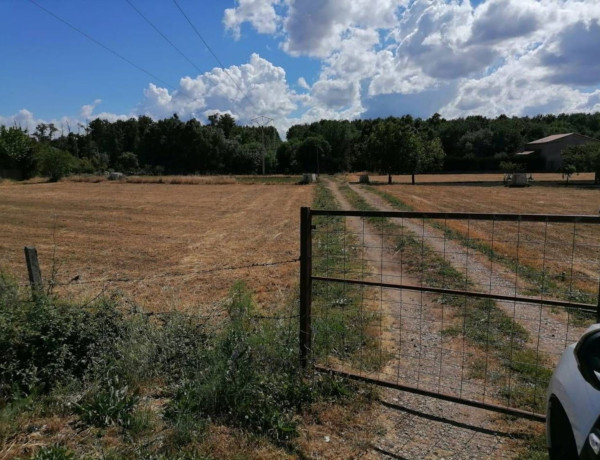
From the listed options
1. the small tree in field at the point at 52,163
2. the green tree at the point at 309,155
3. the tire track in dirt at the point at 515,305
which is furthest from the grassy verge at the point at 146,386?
the green tree at the point at 309,155

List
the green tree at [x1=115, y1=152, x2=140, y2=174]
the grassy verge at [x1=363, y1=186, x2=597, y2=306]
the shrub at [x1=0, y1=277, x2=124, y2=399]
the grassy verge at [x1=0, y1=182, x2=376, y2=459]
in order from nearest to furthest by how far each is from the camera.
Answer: the grassy verge at [x1=0, y1=182, x2=376, y2=459], the shrub at [x1=0, y1=277, x2=124, y2=399], the grassy verge at [x1=363, y1=186, x2=597, y2=306], the green tree at [x1=115, y1=152, x2=140, y2=174]

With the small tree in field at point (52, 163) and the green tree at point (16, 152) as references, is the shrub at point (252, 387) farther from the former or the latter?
the green tree at point (16, 152)

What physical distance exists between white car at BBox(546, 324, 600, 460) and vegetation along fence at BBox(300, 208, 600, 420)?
3.28 ft

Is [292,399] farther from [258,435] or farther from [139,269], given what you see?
[139,269]

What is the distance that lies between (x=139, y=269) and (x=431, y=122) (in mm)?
131789

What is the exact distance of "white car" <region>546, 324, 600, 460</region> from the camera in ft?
6.88

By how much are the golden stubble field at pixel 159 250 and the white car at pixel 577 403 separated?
17.7 feet

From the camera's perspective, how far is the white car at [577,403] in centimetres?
210

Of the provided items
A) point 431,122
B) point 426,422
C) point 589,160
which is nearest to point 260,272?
point 426,422

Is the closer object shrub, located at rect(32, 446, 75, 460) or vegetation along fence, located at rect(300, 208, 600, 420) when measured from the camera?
shrub, located at rect(32, 446, 75, 460)

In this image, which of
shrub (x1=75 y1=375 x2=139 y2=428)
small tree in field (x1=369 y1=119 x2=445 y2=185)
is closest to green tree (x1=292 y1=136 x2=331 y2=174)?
small tree in field (x1=369 y1=119 x2=445 y2=185)

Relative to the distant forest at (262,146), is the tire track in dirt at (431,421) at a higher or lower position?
lower

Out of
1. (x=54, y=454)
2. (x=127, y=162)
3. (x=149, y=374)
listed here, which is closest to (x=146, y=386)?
(x=149, y=374)

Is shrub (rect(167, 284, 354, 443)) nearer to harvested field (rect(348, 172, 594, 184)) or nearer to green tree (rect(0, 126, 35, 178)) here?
harvested field (rect(348, 172, 594, 184))
